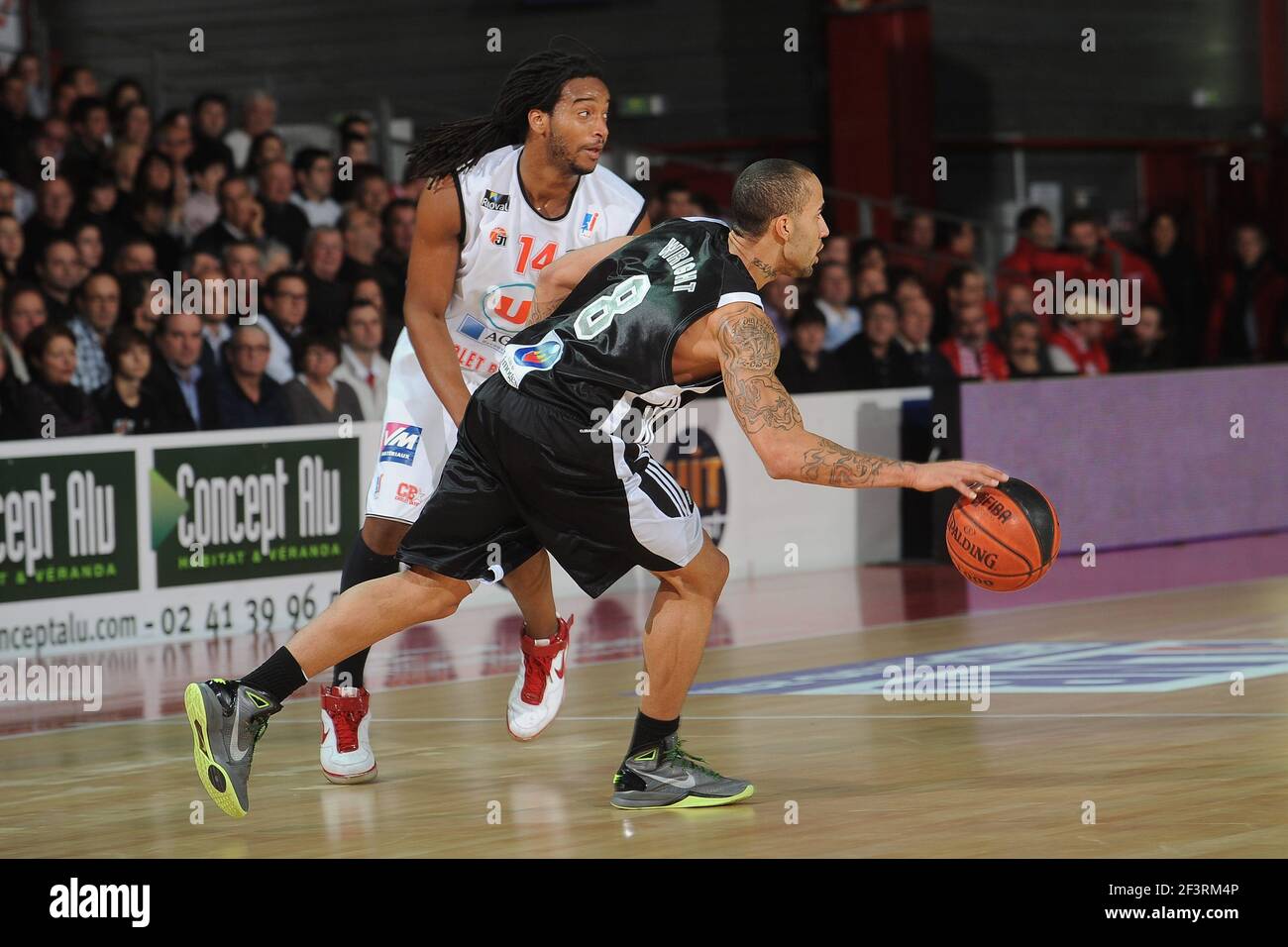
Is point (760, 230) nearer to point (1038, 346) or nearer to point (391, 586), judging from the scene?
point (391, 586)

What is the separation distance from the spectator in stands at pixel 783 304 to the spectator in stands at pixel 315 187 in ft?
9.60

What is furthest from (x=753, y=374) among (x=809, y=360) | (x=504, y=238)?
(x=809, y=360)

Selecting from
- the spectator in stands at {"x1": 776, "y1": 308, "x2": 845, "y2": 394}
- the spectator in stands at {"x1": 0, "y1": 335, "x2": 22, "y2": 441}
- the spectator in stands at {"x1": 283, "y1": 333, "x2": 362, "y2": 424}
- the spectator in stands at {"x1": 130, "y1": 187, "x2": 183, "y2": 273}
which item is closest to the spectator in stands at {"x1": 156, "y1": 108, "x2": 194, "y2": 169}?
the spectator in stands at {"x1": 130, "y1": 187, "x2": 183, "y2": 273}

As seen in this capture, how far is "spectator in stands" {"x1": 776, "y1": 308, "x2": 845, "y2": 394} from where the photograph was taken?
12.3 meters

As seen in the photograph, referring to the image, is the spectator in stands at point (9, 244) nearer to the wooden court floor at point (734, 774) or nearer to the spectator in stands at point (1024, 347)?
the wooden court floor at point (734, 774)

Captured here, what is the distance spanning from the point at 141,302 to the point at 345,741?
17.8 feet

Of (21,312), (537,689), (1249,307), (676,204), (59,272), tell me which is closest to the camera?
(537,689)

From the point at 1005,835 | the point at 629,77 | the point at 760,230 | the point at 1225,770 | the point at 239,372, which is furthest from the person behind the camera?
the point at 629,77

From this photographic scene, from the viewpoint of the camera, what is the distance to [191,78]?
1728 cm

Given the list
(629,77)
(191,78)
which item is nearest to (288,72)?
(191,78)

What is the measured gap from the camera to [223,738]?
5383 mm

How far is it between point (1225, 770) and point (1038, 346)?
309 inches

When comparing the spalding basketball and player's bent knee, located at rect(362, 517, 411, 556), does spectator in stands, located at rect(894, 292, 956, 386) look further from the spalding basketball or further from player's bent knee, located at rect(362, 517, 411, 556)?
the spalding basketball
